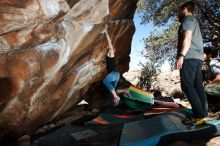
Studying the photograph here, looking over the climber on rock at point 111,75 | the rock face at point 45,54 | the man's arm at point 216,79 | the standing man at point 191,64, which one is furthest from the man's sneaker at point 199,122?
the climber on rock at point 111,75

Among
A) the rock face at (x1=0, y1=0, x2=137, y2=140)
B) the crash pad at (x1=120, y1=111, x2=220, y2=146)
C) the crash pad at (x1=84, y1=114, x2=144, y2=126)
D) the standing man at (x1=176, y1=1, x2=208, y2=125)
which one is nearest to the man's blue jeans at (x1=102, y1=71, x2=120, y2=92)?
the rock face at (x1=0, y1=0, x2=137, y2=140)

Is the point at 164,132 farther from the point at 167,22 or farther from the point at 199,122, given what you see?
the point at 167,22

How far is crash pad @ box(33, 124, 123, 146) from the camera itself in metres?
5.29

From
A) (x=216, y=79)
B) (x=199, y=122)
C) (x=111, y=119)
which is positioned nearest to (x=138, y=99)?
(x=111, y=119)

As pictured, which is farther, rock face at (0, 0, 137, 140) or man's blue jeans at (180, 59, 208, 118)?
rock face at (0, 0, 137, 140)

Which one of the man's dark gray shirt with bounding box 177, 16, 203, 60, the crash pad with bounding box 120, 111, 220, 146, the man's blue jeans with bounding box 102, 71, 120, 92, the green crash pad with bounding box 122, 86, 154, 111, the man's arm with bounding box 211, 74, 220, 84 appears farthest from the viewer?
the man's blue jeans with bounding box 102, 71, 120, 92

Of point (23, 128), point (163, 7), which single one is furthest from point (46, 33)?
point (163, 7)

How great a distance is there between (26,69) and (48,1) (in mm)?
1730

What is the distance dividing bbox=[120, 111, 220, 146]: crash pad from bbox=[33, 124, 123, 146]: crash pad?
0.21 m

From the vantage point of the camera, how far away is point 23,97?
7.82 metres

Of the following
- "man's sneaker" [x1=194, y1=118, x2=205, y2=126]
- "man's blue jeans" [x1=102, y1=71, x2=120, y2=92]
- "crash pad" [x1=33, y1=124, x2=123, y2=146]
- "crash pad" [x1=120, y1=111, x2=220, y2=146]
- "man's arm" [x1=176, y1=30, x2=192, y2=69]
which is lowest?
"crash pad" [x1=33, y1=124, x2=123, y2=146]

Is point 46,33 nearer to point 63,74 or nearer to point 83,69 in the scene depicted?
point 63,74

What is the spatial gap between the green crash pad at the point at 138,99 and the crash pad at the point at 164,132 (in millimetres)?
2980

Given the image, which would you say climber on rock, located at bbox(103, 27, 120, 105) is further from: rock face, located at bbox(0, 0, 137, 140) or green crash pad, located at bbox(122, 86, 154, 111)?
green crash pad, located at bbox(122, 86, 154, 111)
